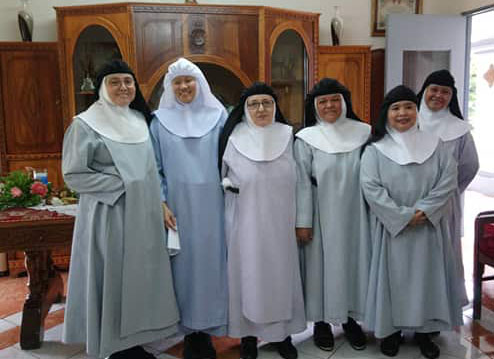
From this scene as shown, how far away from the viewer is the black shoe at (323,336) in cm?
253

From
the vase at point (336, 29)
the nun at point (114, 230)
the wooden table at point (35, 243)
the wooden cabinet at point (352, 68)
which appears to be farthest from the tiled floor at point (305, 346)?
the vase at point (336, 29)

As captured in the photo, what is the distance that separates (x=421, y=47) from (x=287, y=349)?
10.8 feet

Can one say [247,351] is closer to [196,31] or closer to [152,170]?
[152,170]

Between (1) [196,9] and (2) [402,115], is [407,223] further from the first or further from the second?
(1) [196,9]

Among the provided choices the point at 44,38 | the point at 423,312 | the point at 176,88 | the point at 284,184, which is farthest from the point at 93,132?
the point at 44,38

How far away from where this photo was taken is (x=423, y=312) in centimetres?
230

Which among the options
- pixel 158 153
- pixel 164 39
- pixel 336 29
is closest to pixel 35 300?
pixel 158 153

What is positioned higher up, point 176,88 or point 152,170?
point 176,88

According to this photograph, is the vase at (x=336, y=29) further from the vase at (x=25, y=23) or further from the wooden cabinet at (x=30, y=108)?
the vase at (x=25, y=23)

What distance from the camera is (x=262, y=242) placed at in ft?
Answer: 7.51

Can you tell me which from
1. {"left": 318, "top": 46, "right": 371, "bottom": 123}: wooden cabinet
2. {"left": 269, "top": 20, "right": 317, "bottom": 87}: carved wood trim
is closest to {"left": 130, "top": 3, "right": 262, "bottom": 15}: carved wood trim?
{"left": 269, "top": 20, "right": 317, "bottom": 87}: carved wood trim

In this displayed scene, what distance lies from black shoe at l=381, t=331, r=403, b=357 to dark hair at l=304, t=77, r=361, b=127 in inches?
46.4

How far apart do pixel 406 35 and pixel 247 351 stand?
11.0 ft

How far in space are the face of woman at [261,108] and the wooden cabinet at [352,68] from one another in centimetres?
207
